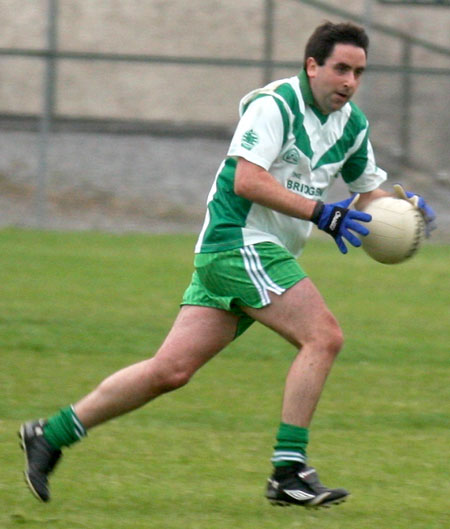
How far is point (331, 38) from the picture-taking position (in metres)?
5.30

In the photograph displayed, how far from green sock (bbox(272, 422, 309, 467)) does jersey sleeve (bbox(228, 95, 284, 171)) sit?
3.38 feet

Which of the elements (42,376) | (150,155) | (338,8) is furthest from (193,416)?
(338,8)

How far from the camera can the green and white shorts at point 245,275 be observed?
5.20 metres

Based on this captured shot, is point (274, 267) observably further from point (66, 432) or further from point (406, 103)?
point (406, 103)

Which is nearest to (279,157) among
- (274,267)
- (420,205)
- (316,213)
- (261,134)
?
→ (261,134)

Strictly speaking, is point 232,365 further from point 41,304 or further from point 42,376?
point 41,304

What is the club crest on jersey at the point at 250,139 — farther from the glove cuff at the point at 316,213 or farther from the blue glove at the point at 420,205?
the blue glove at the point at 420,205

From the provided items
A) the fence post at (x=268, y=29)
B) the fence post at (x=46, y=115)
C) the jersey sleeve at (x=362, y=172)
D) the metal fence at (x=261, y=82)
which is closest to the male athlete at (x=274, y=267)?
the jersey sleeve at (x=362, y=172)

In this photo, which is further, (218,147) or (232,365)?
(218,147)

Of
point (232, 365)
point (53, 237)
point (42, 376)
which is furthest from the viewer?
point (53, 237)

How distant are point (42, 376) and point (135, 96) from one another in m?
11.7

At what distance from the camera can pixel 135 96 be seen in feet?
63.8

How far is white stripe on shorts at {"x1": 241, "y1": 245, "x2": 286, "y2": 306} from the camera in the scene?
5180 mm

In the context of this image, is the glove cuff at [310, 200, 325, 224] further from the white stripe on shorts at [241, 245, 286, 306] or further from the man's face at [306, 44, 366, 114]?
the man's face at [306, 44, 366, 114]
